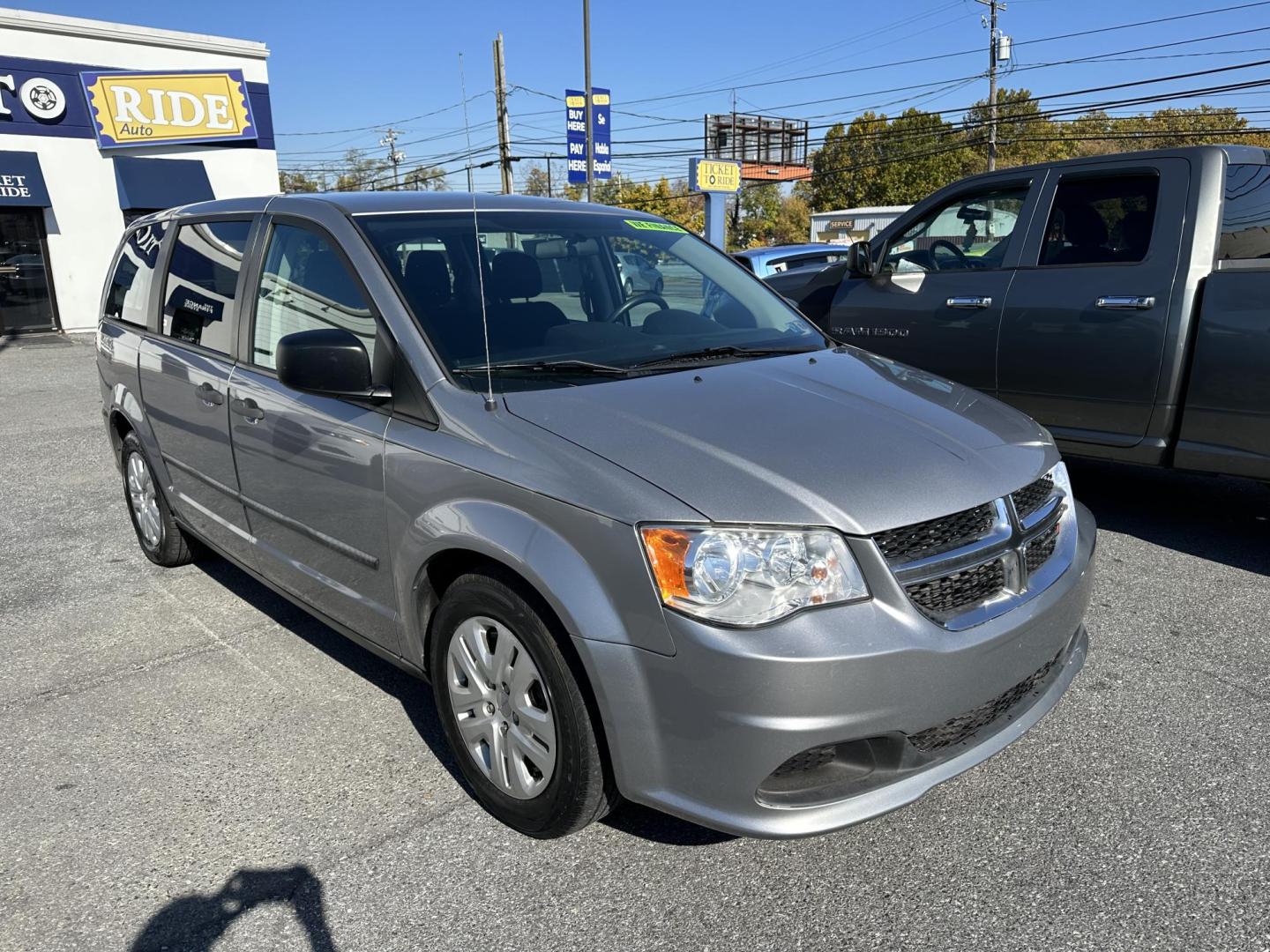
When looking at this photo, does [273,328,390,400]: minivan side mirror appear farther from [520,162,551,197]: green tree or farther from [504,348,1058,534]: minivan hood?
[520,162,551,197]: green tree

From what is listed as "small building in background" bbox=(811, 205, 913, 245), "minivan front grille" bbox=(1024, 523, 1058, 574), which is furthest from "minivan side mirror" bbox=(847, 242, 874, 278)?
"small building in background" bbox=(811, 205, 913, 245)

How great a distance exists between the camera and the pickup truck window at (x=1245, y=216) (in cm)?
483

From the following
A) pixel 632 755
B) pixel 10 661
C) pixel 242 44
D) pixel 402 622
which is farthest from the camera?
pixel 242 44

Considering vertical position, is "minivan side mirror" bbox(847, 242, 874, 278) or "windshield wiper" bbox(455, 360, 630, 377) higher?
"minivan side mirror" bbox(847, 242, 874, 278)

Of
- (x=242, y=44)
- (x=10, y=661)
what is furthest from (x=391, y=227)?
(x=242, y=44)

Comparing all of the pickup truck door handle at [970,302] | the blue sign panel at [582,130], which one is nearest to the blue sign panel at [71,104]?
the blue sign panel at [582,130]

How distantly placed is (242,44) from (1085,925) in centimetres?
2485

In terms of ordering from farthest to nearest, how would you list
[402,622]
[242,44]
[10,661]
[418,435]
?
[242,44] < [10,661] < [402,622] < [418,435]

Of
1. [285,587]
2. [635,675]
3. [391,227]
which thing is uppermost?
[391,227]

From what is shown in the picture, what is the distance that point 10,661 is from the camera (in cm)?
400

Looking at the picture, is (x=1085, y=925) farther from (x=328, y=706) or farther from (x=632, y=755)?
(x=328, y=706)

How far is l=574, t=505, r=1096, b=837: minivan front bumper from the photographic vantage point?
2.16 m

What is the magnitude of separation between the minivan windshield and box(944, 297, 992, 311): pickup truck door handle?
83.9 inches

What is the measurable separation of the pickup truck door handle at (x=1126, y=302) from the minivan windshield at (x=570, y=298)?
83.2 inches
